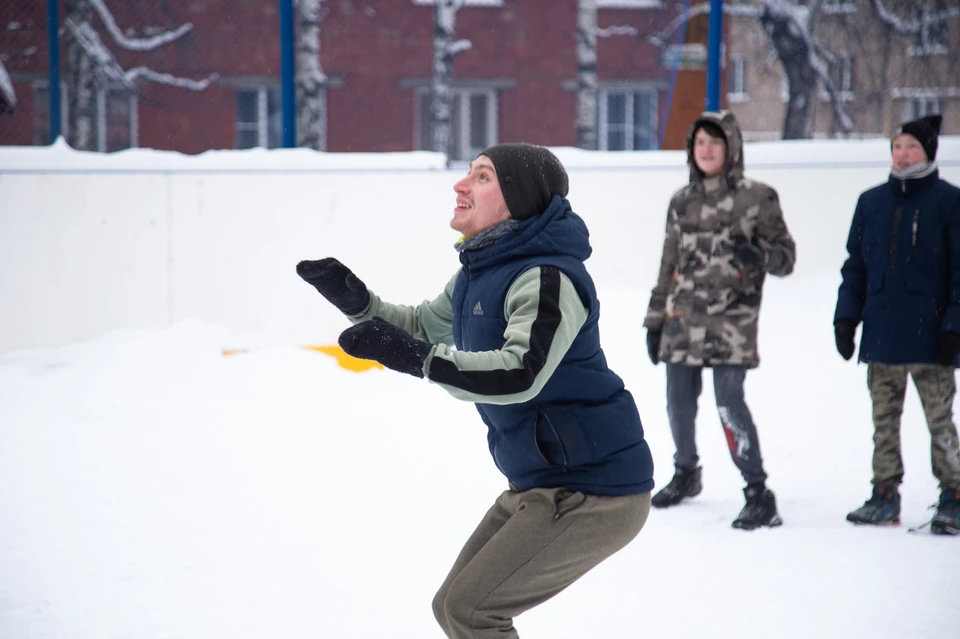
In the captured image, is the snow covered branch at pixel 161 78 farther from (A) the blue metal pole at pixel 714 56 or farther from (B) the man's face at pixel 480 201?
(B) the man's face at pixel 480 201

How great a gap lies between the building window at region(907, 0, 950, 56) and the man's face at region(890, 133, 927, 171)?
4.96m

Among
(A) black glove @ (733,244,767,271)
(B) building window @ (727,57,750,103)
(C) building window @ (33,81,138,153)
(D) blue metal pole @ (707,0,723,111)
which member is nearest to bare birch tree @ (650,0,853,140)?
(B) building window @ (727,57,750,103)

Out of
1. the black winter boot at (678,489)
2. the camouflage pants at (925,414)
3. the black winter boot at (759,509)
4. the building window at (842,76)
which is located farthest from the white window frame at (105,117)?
the building window at (842,76)

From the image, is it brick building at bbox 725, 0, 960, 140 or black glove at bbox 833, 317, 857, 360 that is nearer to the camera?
black glove at bbox 833, 317, 857, 360

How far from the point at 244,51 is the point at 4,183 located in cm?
194

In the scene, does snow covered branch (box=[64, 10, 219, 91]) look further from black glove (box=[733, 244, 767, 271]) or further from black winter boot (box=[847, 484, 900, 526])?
black winter boot (box=[847, 484, 900, 526])

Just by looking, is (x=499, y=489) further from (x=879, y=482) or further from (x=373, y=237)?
(x=373, y=237)

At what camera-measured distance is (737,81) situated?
8.59 m

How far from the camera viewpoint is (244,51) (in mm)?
7457

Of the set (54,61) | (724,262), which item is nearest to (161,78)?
(54,61)

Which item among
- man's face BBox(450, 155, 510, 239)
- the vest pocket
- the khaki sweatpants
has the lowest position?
the khaki sweatpants

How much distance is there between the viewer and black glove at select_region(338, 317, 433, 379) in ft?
6.44

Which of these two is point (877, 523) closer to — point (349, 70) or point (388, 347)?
point (388, 347)

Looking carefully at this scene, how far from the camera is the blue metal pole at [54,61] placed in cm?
680
